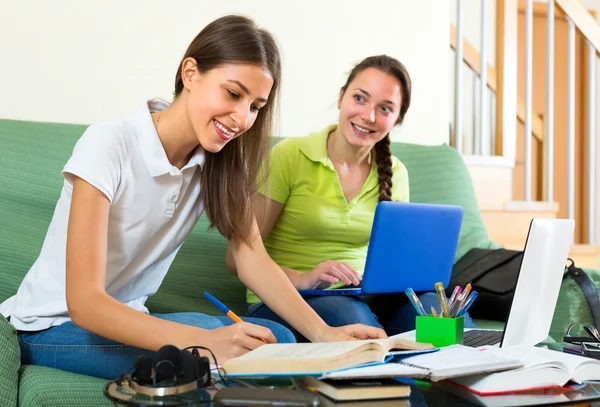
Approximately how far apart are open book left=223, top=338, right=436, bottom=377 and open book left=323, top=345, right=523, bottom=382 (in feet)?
0.05

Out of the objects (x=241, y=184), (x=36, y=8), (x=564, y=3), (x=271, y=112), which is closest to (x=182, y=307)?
(x=241, y=184)

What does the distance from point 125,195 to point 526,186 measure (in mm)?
2234

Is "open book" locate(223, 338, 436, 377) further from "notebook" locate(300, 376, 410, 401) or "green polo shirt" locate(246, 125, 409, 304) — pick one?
"green polo shirt" locate(246, 125, 409, 304)

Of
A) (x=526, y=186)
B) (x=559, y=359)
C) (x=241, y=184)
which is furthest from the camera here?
(x=526, y=186)

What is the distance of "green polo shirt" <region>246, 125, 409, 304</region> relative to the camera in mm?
1830

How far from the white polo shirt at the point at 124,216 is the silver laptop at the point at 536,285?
2.01ft

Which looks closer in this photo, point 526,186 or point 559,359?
point 559,359

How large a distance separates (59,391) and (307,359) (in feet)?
1.56

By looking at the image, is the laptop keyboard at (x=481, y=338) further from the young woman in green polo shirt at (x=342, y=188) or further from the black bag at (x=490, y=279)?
the black bag at (x=490, y=279)

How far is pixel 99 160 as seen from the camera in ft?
4.04

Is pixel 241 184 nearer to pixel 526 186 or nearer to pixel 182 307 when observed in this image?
pixel 182 307

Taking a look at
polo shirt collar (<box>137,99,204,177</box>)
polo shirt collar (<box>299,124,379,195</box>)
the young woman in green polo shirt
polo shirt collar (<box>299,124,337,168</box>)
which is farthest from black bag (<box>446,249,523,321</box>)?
polo shirt collar (<box>137,99,204,177</box>)

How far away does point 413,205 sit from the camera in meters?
1.55

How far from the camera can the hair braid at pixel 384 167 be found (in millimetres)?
1910
